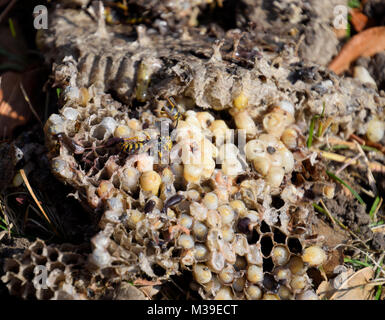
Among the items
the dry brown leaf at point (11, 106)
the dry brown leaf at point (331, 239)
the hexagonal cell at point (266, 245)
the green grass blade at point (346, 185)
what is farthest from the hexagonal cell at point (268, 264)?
the dry brown leaf at point (11, 106)

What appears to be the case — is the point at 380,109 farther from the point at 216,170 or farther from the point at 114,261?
the point at 114,261

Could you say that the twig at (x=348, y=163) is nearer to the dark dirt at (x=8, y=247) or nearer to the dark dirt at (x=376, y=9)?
the dark dirt at (x=376, y=9)

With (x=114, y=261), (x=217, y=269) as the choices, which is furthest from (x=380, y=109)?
(x=114, y=261)

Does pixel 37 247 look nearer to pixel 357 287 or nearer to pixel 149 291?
pixel 149 291

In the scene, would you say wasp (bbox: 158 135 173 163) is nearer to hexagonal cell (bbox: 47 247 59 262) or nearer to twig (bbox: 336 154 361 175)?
hexagonal cell (bbox: 47 247 59 262)

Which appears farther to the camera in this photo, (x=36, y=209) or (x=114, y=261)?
(x=36, y=209)

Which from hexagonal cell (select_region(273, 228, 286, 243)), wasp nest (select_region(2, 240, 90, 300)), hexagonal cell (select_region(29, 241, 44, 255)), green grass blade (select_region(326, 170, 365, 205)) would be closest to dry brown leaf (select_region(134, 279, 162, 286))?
wasp nest (select_region(2, 240, 90, 300))

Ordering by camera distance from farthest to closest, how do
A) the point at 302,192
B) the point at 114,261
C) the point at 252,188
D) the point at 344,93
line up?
the point at 344,93 < the point at 302,192 < the point at 252,188 < the point at 114,261
